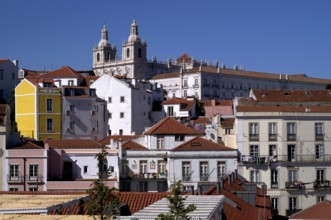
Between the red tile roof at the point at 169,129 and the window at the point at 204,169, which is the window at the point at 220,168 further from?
the red tile roof at the point at 169,129

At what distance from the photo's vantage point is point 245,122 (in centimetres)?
5497

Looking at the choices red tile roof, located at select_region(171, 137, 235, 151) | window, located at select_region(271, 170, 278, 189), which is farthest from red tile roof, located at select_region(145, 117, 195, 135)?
window, located at select_region(271, 170, 278, 189)

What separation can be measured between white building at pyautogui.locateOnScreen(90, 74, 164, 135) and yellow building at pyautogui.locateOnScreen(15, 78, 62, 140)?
14397mm

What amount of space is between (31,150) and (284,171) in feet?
58.0

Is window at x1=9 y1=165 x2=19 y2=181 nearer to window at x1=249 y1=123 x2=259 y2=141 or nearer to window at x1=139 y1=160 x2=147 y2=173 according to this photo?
window at x1=139 y1=160 x2=147 y2=173

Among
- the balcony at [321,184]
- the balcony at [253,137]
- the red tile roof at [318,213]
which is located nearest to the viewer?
the red tile roof at [318,213]

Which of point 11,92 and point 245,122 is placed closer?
point 245,122

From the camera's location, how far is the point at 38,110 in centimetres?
7269

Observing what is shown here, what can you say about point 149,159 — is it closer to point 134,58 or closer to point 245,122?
point 245,122

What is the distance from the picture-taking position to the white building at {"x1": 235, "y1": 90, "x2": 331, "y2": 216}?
5372 centimetres

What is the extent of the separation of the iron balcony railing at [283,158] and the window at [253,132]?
1.35 metres

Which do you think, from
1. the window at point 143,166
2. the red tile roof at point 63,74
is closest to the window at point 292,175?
the window at point 143,166

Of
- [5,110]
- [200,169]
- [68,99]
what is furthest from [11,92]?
[200,169]

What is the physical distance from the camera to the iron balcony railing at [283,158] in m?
53.9
